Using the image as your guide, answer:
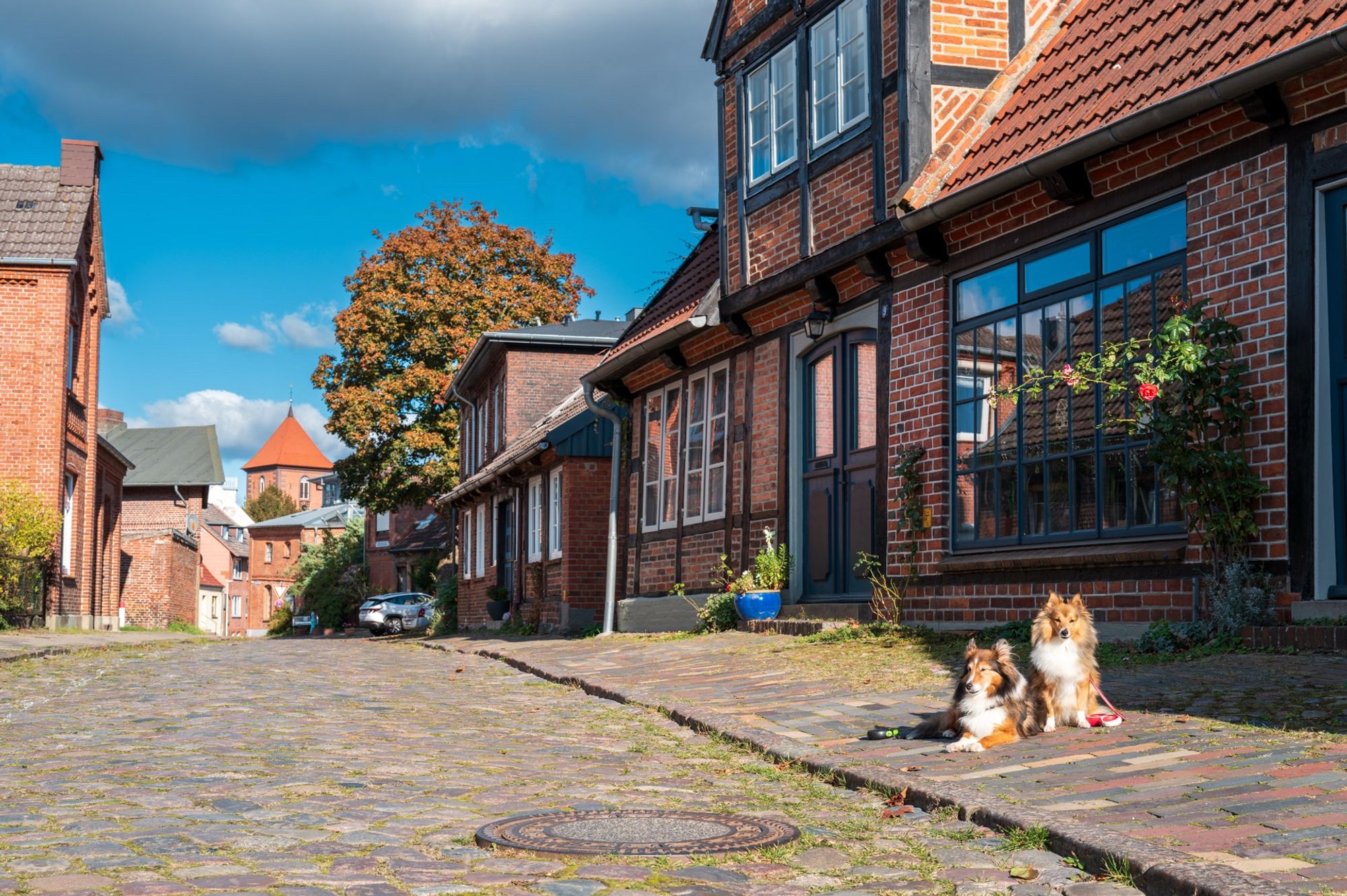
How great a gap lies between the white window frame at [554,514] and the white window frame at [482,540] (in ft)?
22.4

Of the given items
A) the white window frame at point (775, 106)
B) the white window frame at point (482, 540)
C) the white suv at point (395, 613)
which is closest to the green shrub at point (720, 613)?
the white window frame at point (775, 106)

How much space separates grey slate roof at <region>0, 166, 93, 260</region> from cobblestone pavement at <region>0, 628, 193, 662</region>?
7.57 meters

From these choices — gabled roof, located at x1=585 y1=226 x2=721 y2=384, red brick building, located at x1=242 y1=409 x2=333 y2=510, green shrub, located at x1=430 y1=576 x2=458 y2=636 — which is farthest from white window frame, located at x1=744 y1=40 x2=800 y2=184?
red brick building, located at x1=242 y1=409 x2=333 y2=510

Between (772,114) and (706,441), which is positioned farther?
(706,441)

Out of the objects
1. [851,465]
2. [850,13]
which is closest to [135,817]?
[851,465]

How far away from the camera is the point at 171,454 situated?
74.9 metres

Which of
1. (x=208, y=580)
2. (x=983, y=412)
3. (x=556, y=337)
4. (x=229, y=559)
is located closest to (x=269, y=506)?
(x=229, y=559)

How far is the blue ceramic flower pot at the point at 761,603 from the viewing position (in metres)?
14.5

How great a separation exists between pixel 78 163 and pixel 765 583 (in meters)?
22.8

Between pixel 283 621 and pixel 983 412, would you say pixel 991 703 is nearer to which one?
pixel 983 412

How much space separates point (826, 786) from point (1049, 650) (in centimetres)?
135

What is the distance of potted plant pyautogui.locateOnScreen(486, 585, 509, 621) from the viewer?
93.3 ft

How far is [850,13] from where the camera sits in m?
13.8

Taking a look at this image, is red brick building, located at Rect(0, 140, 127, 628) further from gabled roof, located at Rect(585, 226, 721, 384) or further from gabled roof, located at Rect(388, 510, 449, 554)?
gabled roof, located at Rect(388, 510, 449, 554)
